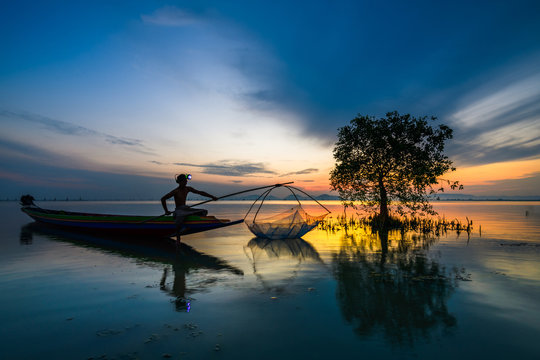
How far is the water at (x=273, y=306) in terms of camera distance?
432cm

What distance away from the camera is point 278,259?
1109 centimetres

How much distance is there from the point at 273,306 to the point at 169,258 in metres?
6.88

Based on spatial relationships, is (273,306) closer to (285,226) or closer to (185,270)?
(185,270)

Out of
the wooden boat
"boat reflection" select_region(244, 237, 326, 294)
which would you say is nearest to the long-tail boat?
the wooden boat

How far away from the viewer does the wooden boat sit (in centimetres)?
1399

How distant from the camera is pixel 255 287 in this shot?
7309mm

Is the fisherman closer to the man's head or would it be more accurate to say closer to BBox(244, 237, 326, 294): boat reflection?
the man's head

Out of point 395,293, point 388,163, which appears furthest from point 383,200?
point 395,293

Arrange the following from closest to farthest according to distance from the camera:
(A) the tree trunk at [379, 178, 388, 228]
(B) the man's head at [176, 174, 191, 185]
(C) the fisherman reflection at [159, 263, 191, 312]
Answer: (C) the fisherman reflection at [159, 263, 191, 312] < (B) the man's head at [176, 174, 191, 185] < (A) the tree trunk at [379, 178, 388, 228]

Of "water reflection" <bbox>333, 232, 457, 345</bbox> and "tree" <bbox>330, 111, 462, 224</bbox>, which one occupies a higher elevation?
"tree" <bbox>330, 111, 462, 224</bbox>

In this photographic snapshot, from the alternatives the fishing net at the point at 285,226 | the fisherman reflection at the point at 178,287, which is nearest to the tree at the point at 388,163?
the fishing net at the point at 285,226

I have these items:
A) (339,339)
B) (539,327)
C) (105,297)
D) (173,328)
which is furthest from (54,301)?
(539,327)

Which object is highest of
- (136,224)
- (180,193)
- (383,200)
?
(180,193)

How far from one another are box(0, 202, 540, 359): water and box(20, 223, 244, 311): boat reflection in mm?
84
